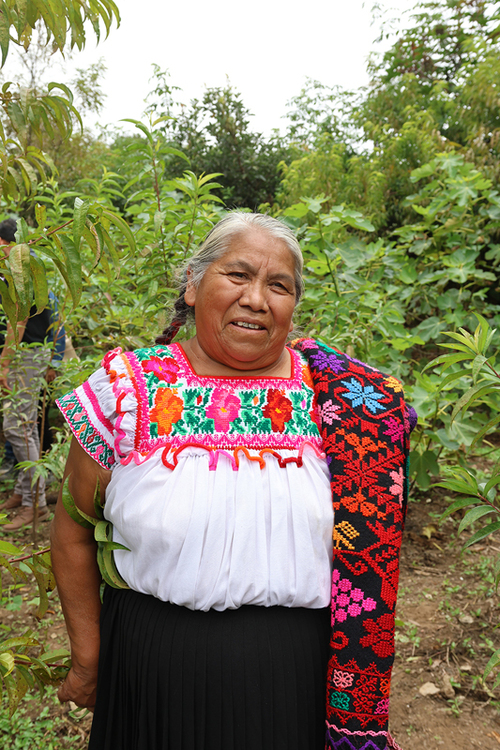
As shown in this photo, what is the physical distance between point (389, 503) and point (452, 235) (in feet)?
10.3

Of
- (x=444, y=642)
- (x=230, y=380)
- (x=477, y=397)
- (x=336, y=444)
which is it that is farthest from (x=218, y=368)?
(x=444, y=642)

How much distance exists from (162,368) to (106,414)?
0.19 meters

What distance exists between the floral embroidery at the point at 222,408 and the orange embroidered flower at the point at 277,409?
0.08 metres

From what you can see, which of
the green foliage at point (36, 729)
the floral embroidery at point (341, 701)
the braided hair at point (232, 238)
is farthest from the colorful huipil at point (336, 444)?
the green foliage at point (36, 729)

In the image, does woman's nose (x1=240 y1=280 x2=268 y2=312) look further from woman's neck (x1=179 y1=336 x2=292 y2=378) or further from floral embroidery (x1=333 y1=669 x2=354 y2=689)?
floral embroidery (x1=333 y1=669 x2=354 y2=689)

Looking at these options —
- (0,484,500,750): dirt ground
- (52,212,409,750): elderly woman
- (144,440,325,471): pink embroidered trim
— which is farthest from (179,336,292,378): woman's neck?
(0,484,500,750): dirt ground

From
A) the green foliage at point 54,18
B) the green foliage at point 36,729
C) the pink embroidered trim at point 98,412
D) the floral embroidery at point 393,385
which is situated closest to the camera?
the green foliage at point 54,18

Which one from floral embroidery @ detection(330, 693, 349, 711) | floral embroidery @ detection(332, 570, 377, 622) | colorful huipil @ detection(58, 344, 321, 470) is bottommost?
floral embroidery @ detection(330, 693, 349, 711)

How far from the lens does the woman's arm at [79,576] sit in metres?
1.44

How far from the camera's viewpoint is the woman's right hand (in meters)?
1.54

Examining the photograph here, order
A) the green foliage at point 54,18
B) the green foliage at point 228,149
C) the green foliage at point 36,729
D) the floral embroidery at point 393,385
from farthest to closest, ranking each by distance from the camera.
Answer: the green foliage at point 228,149 → the green foliage at point 36,729 → the floral embroidery at point 393,385 → the green foliage at point 54,18

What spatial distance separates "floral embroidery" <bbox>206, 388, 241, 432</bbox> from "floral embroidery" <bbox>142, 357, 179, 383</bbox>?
0.40ft

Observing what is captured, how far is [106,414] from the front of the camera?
54.0 inches

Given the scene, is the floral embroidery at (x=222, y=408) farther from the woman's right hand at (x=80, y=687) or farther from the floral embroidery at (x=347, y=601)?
the woman's right hand at (x=80, y=687)
